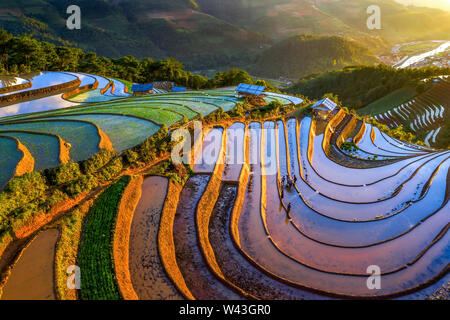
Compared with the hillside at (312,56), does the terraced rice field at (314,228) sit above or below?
below

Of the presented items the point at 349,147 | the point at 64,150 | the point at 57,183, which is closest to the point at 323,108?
the point at 349,147

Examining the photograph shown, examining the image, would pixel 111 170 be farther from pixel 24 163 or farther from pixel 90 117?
pixel 90 117

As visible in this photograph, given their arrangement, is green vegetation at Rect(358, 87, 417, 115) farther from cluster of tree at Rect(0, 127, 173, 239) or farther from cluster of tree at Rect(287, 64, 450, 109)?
cluster of tree at Rect(0, 127, 173, 239)

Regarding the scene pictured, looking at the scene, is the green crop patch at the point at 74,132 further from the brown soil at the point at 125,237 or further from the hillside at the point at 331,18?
the hillside at the point at 331,18

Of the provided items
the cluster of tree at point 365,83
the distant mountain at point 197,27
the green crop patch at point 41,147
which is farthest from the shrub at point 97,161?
the distant mountain at point 197,27

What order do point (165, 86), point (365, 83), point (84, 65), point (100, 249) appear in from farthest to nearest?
point (365, 83)
point (84, 65)
point (165, 86)
point (100, 249)
